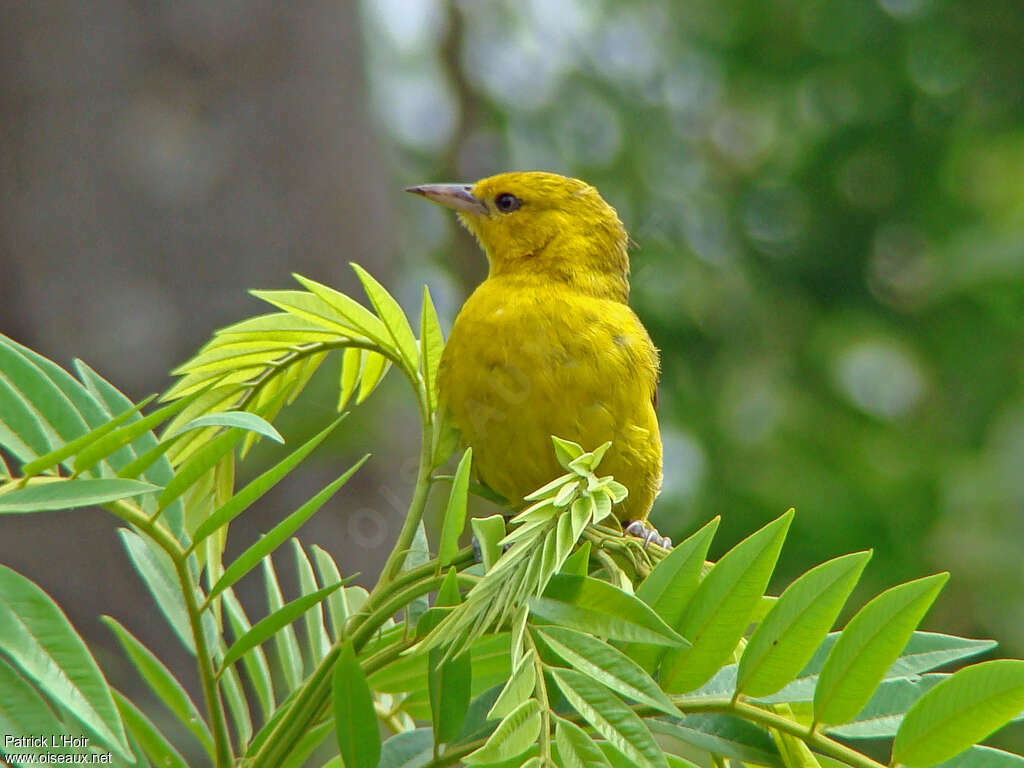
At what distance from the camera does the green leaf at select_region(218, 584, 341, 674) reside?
156 cm

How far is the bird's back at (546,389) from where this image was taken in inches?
118

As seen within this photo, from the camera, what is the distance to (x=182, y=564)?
166cm

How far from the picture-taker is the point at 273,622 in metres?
1.59

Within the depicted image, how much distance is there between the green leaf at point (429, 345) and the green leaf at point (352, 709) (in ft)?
2.06

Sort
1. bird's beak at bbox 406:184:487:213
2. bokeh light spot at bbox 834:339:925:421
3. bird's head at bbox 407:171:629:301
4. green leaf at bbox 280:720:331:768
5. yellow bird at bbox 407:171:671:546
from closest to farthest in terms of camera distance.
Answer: green leaf at bbox 280:720:331:768, yellow bird at bbox 407:171:671:546, bird's head at bbox 407:171:629:301, bird's beak at bbox 406:184:487:213, bokeh light spot at bbox 834:339:925:421

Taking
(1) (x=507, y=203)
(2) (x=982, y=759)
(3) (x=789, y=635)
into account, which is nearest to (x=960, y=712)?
(2) (x=982, y=759)

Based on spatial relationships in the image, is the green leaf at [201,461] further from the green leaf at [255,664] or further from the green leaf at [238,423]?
the green leaf at [255,664]

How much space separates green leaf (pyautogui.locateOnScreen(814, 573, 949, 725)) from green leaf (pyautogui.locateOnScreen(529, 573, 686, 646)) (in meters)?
0.21

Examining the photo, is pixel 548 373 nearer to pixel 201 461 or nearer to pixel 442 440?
pixel 442 440

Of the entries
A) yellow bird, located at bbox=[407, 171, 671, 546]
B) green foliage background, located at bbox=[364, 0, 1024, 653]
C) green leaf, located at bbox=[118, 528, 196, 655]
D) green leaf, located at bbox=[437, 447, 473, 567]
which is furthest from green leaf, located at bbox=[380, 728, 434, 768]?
green foliage background, located at bbox=[364, 0, 1024, 653]

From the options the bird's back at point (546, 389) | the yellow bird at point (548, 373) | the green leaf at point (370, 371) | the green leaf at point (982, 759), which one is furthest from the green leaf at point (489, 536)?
the bird's back at point (546, 389)

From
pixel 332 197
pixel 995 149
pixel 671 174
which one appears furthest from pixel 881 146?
pixel 332 197

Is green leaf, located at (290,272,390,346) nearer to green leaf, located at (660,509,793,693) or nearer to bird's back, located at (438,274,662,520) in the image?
bird's back, located at (438,274,662,520)

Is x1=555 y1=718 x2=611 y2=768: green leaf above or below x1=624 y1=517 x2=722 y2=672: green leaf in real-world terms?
below
